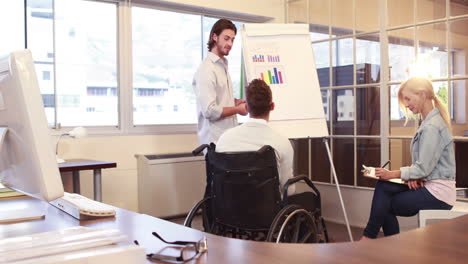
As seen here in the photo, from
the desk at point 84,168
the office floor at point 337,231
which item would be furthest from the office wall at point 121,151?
the office floor at point 337,231

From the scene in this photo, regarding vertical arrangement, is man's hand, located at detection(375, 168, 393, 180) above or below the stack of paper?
below

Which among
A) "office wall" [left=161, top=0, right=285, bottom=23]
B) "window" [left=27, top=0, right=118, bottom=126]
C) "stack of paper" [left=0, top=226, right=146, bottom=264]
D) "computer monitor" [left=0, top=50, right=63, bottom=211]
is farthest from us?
"office wall" [left=161, top=0, right=285, bottom=23]

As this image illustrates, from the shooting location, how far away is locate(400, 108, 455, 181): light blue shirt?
284cm

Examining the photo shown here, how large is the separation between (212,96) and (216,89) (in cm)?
14

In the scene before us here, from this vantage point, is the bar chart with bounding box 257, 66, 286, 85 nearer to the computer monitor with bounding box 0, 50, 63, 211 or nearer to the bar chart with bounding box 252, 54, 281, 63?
the bar chart with bounding box 252, 54, 281, 63

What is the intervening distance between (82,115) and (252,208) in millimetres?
2295

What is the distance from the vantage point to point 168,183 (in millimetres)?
4328

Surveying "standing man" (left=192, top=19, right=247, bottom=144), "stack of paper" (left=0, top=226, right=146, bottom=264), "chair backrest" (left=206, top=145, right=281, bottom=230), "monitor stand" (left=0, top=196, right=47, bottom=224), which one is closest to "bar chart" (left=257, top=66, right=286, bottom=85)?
"standing man" (left=192, top=19, right=247, bottom=144)

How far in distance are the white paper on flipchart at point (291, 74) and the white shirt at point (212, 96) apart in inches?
10.2

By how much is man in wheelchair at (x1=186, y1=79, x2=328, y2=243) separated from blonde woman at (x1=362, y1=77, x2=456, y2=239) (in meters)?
0.74

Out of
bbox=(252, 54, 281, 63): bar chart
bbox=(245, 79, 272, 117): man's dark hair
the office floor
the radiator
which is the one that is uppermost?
bbox=(252, 54, 281, 63): bar chart

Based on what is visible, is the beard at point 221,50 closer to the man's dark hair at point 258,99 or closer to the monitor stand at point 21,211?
the man's dark hair at point 258,99

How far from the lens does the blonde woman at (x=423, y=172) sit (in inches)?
112

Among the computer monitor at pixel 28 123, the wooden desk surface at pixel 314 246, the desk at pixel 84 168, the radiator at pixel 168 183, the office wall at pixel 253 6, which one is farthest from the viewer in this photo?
the office wall at pixel 253 6
